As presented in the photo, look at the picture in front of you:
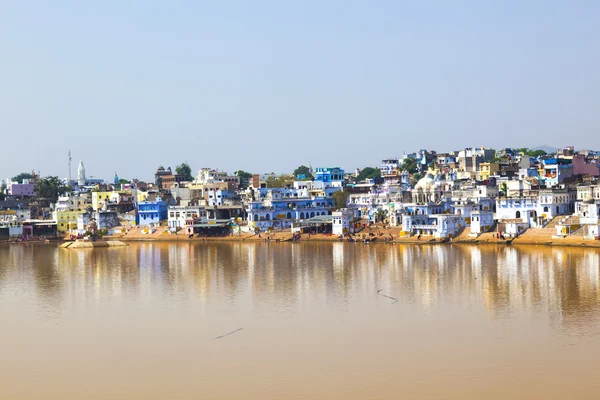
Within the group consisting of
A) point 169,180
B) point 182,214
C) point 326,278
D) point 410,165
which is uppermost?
point 410,165

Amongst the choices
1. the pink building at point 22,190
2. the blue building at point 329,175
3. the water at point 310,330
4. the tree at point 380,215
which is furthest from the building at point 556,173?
the pink building at point 22,190

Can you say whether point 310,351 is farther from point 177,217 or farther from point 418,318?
point 177,217

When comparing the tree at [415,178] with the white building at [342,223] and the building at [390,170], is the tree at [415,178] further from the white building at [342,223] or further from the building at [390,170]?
the white building at [342,223]

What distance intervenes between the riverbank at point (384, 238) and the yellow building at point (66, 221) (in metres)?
Result: 4.44

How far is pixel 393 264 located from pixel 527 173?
20160mm

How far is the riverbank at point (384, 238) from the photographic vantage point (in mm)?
39888

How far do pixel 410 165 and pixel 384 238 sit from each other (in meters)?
26.6

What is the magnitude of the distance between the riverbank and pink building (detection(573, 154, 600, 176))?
9.54m

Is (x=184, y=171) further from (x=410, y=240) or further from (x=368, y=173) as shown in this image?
(x=410, y=240)

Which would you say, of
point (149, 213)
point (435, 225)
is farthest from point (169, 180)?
point (435, 225)

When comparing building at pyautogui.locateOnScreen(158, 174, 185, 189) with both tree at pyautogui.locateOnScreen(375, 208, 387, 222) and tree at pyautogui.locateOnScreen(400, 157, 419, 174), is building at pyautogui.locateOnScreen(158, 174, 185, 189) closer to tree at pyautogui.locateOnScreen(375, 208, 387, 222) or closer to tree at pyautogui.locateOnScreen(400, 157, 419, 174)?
tree at pyautogui.locateOnScreen(400, 157, 419, 174)

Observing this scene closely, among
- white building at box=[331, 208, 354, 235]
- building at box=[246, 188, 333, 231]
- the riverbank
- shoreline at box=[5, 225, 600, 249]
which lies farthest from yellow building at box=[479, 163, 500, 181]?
white building at box=[331, 208, 354, 235]

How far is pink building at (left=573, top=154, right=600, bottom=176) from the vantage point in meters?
50.1

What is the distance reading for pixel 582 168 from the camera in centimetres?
5050
